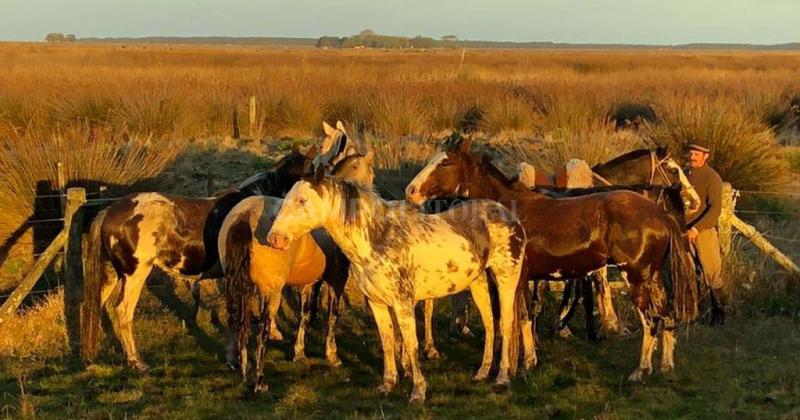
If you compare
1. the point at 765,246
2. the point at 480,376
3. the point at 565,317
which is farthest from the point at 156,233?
the point at 765,246

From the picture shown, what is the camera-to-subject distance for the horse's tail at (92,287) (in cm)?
714

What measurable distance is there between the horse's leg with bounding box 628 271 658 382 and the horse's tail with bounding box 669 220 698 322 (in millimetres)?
249

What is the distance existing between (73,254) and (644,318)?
5682 millimetres

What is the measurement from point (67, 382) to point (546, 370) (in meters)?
4.09

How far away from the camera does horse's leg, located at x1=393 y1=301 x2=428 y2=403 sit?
19.7ft

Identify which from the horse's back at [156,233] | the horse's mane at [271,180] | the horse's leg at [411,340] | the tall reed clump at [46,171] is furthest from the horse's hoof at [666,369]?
the tall reed clump at [46,171]

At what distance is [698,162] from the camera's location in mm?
8461

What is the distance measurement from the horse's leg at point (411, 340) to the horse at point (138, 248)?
6.16ft

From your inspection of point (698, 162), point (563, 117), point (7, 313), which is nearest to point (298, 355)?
point (7, 313)

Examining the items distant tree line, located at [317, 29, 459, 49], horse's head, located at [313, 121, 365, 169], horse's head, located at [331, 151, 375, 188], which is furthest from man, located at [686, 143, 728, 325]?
distant tree line, located at [317, 29, 459, 49]

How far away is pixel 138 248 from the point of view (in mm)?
7090

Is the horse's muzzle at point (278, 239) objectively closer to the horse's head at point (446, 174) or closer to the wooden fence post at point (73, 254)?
the horse's head at point (446, 174)

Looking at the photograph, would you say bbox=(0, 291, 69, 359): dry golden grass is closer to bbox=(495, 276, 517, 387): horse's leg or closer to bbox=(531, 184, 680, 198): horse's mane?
bbox=(495, 276, 517, 387): horse's leg

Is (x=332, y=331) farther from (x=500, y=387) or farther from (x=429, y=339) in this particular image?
(x=500, y=387)
